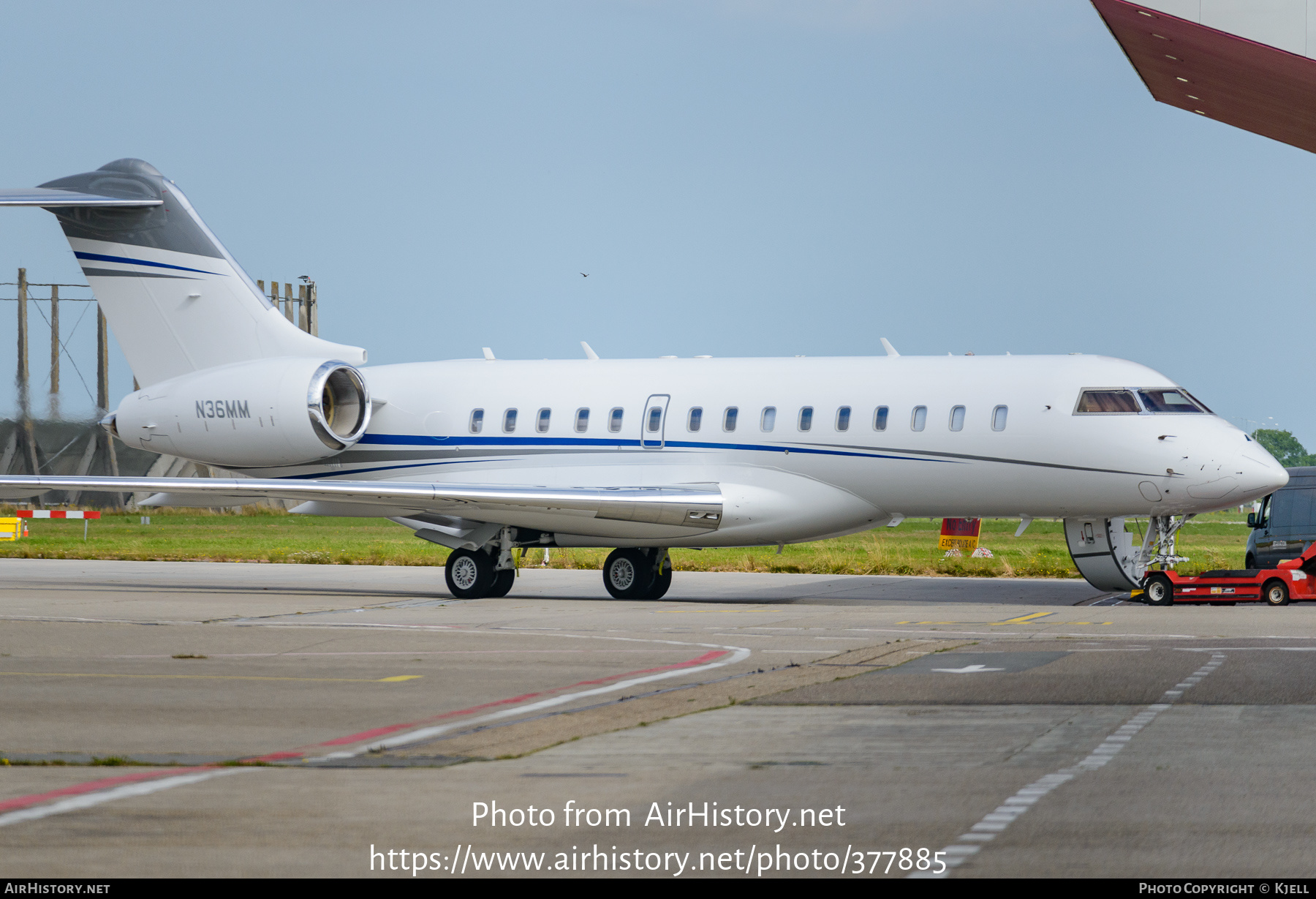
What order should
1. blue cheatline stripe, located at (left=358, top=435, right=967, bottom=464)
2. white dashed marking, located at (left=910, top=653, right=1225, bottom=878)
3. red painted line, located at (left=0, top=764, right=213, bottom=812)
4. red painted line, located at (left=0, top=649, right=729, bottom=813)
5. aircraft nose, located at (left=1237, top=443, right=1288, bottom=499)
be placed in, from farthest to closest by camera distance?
1. blue cheatline stripe, located at (left=358, top=435, right=967, bottom=464)
2. aircraft nose, located at (left=1237, top=443, right=1288, bottom=499)
3. red painted line, located at (left=0, top=649, right=729, bottom=813)
4. red painted line, located at (left=0, top=764, right=213, bottom=812)
5. white dashed marking, located at (left=910, top=653, right=1225, bottom=878)

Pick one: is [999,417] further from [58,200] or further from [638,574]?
[58,200]

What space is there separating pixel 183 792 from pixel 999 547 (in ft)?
115

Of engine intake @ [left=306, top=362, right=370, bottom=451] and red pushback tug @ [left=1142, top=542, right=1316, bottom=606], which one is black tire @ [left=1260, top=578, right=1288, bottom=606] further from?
engine intake @ [left=306, top=362, right=370, bottom=451]

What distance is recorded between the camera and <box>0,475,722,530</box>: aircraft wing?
70.9 ft

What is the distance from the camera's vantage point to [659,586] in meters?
23.8

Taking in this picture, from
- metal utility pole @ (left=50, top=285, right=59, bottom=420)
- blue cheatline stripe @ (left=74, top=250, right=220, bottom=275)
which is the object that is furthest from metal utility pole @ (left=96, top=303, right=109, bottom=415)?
blue cheatline stripe @ (left=74, top=250, right=220, bottom=275)

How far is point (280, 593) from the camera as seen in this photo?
23.7m

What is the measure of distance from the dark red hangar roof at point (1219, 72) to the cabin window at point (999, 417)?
11.8 m

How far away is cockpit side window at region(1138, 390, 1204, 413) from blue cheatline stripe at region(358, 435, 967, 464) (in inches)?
103

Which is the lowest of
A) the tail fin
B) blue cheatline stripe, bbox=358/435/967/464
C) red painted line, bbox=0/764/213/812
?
red painted line, bbox=0/764/213/812

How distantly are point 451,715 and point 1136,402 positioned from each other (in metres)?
13.0

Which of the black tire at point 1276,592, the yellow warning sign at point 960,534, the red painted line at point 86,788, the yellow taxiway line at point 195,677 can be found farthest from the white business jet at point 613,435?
the red painted line at point 86,788

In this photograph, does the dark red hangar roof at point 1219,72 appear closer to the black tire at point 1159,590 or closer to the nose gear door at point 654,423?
the black tire at point 1159,590

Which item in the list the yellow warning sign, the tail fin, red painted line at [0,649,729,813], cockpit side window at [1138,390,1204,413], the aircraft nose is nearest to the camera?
red painted line at [0,649,729,813]
